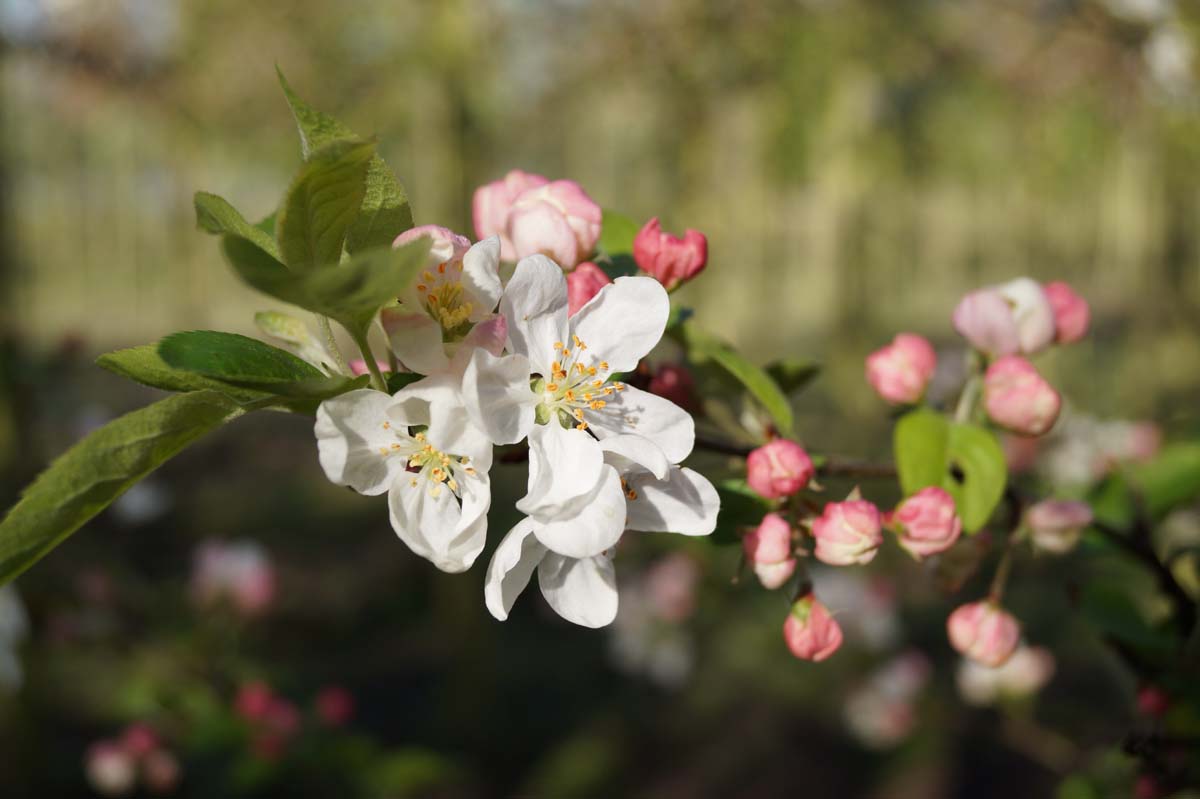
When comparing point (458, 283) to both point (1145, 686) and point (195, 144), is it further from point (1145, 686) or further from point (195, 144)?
point (195, 144)

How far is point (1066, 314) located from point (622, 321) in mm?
537

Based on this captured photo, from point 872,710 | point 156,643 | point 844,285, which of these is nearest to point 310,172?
point 156,643

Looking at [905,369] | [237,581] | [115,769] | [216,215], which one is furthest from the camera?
[237,581]

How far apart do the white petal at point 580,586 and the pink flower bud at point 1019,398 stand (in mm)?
399

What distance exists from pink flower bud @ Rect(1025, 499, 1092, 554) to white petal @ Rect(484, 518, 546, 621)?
478 mm

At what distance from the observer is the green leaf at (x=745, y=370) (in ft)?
2.50

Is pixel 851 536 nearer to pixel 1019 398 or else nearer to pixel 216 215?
pixel 1019 398

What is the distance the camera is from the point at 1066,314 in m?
0.96

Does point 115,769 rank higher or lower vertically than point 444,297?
A: lower

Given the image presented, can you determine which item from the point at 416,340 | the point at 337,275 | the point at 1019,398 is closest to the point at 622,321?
the point at 416,340

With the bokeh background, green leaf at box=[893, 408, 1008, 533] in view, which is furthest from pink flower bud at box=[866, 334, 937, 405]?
the bokeh background

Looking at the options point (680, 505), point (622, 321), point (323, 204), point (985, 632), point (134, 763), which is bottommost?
point (134, 763)

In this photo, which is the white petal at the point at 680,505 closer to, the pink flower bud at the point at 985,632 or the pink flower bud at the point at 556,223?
the pink flower bud at the point at 556,223

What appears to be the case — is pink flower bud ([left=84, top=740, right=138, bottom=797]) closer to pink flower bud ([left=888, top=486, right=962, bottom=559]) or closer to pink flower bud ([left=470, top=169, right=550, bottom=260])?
pink flower bud ([left=470, top=169, right=550, bottom=260])
